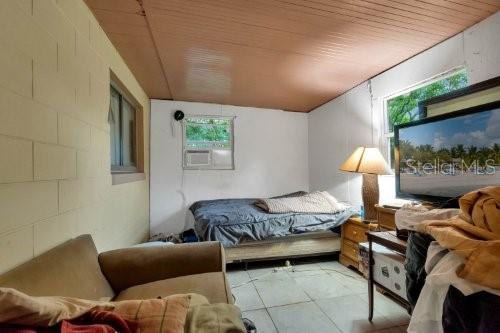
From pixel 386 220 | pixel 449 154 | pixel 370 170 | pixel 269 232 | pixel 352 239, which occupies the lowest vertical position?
pixel 352 239

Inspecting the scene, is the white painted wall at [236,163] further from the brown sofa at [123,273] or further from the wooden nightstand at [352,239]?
the brown sofa at [123,273]

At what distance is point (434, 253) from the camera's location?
37.8 inches

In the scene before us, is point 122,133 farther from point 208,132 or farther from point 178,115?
point 208,132

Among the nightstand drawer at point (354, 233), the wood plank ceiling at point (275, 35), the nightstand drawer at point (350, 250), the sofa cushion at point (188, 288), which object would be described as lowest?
the nightstand drawer at point (350, 250)

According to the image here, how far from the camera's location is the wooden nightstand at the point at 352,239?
8.29 feet

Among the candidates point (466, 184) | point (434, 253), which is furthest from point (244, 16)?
point (466, 184)

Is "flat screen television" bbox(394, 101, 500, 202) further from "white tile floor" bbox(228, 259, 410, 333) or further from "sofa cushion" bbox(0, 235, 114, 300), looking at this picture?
"sofa cushion" bbox(0, 235, 114, 300)

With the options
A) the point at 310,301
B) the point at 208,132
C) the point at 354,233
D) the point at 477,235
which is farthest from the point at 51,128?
the point at 208,132

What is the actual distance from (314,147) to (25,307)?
158 inches

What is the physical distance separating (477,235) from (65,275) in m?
1.60

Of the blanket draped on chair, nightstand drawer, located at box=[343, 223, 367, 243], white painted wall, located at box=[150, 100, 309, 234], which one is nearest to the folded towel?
nightstand drawer, located at box=[343, 223, 367, 243]

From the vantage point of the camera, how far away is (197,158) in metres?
3.90

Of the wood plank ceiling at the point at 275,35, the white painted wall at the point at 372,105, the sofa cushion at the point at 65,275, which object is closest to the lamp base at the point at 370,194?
the white painted wall at the point at 372,105

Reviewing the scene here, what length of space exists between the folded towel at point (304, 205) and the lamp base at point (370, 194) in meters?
0.39
